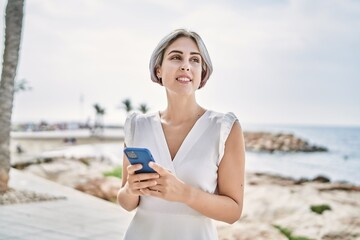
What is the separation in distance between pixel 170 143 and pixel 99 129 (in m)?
56.5

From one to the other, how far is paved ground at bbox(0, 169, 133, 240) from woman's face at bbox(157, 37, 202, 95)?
3616 millimetres

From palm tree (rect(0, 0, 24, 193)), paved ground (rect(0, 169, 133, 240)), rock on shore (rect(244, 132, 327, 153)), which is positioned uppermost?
palm tree (rect(0, 0, 24, 193))

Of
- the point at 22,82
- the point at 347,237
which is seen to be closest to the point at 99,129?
the point at 22,82

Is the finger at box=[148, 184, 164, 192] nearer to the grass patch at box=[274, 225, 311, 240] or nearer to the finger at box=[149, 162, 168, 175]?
the finger at box=[149, 162, 168, 175]

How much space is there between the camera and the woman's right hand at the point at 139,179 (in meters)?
1.51

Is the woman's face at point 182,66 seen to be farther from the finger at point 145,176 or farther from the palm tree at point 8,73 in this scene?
the palm tree at point 8,73

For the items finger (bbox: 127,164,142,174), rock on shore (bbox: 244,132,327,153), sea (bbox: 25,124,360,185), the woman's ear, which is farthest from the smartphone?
rock on shore (bbox: 244,132,327,153)

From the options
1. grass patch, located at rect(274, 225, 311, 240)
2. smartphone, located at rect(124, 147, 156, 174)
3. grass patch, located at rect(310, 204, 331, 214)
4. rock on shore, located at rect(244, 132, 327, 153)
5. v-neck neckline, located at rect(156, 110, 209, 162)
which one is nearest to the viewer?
smartphone, located at rect(124, 147, 156, 174)

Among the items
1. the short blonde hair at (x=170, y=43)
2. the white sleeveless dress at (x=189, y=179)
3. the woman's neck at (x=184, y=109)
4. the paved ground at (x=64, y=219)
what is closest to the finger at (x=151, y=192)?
the white sleeveless dress at (x=189, y=179)

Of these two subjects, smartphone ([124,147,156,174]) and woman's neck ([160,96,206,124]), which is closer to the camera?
smartphone ([124,147,156,174])

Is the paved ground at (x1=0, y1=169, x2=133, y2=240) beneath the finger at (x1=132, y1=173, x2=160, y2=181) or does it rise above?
beneath

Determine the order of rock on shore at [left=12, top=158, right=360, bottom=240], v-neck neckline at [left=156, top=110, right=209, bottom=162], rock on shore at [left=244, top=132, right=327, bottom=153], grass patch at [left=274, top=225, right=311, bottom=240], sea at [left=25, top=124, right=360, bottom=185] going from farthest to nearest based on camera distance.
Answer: rock on shore at [left=244, top=132, right=327, bottom=153] < sea at [left=25, top=124, right=360, bottom=185] < grass patch at [left=274, top=225, right=311, bottom=240] < rock on shore at [left=12, top=158, right=360, bottom=240] < v-neck neckline at [left=156, top=110, right=209, bottom=162]

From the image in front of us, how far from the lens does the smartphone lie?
147 centimetres

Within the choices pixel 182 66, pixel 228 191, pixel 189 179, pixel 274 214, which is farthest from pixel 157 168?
pixel 274 214
